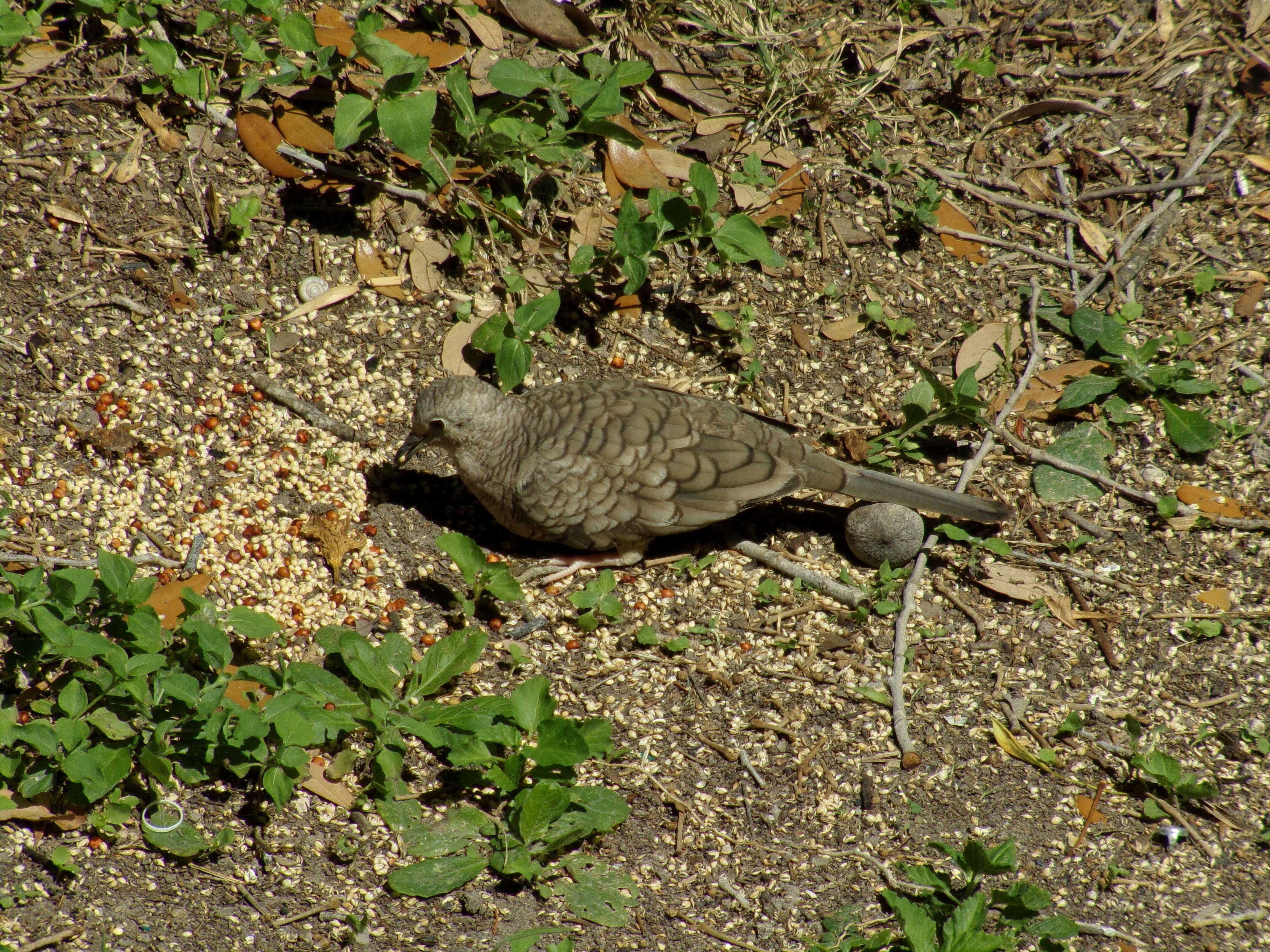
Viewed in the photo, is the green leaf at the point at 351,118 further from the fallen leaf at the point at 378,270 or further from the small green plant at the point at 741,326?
the small green plant at the point at 741,326

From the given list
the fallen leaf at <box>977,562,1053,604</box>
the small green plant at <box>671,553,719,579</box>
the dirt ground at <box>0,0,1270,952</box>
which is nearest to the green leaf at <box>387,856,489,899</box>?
the dirt ground at <box>0,0,1270,952</box>

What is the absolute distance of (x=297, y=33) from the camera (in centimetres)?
423

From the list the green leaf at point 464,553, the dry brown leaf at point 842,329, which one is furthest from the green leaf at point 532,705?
the dry brown leaf at point 842,329

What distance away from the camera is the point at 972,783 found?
3.80 meters

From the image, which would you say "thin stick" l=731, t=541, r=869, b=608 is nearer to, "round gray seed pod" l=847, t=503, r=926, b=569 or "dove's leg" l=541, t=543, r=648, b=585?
"round gray seed pod" l=847, t=503, r=926, b=569

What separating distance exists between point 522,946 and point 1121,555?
3274mm

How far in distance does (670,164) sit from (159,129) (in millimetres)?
2595

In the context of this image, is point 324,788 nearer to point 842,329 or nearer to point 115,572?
point 115,572

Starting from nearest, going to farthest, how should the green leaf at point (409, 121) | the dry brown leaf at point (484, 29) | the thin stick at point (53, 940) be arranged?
the thin stick at point (53, 940) < the green leaf at point (409, 121) < the dry brown leaf at point (484, 29)

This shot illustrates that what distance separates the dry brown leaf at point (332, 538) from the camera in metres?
4.04

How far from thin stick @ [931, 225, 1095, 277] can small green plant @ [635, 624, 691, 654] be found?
2.74m

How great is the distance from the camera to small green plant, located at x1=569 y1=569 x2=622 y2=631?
4.02 meters

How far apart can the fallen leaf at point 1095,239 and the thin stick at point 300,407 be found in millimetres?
4082

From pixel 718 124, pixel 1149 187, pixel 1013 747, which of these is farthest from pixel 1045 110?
pixel 1013 747
